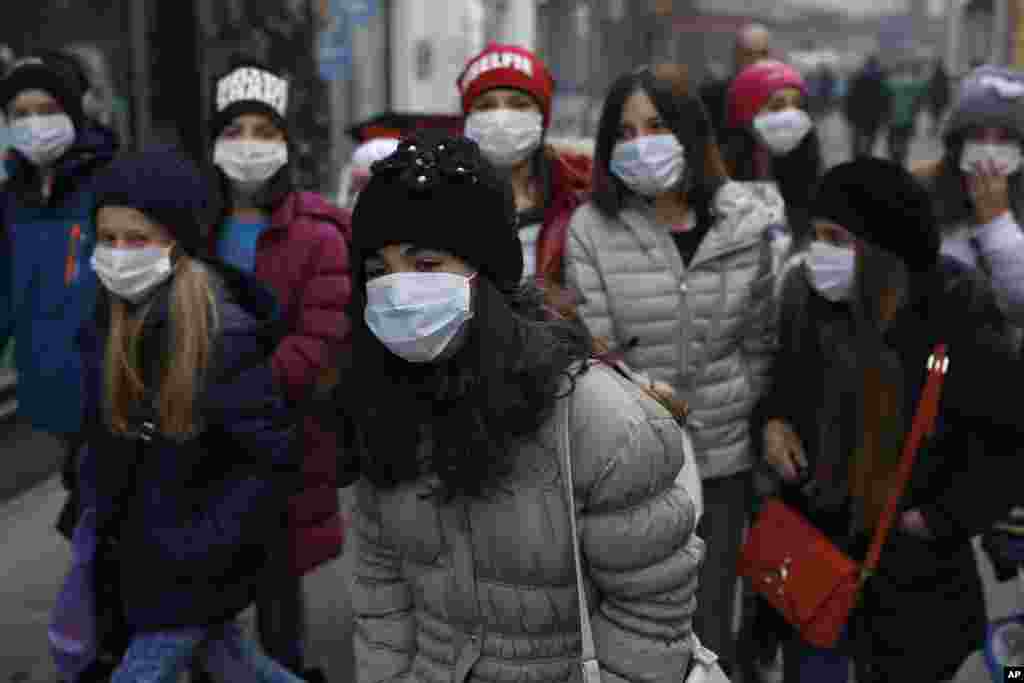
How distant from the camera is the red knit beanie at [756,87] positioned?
19.5ft

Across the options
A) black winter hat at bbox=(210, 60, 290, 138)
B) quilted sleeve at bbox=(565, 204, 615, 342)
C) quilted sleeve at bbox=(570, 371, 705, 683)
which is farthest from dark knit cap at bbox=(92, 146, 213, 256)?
quilted sleeve at bbox=(570, 371, 705, 683)

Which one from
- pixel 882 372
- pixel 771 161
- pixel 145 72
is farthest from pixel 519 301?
pixel 145 72

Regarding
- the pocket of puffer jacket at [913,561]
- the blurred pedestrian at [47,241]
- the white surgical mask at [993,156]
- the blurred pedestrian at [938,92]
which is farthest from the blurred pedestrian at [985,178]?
the blurred pedestrian at [938,92]

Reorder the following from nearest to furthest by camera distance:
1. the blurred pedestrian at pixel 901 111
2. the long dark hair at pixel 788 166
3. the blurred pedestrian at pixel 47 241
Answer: the blurred pedestrian at pixel 47 241, the long dark hair at pixel 788 166, the blurred pedestrian at pixel 901 111

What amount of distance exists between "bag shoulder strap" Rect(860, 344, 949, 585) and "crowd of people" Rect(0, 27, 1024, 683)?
0.03m

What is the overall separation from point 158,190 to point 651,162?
4.57 feet

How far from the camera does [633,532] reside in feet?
8.31

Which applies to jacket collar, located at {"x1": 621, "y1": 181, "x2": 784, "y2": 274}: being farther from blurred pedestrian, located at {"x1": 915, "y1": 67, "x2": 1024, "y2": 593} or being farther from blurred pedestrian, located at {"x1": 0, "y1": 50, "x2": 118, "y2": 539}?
blurred pedestrian, located at {"x1": 0, "y1": 50, "x2": 118, "y2": 539}

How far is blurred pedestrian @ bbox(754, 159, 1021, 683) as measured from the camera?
12.0 ft

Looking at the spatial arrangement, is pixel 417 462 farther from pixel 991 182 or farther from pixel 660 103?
pixel 991 182

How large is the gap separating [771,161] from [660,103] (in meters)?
1.78

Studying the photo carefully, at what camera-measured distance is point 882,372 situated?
12.1 ft

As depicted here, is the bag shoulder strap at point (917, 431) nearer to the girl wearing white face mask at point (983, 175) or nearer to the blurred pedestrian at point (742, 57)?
the girl wearing white face mask at point (983, 175)

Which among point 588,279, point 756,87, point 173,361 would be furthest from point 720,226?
point 756,87
